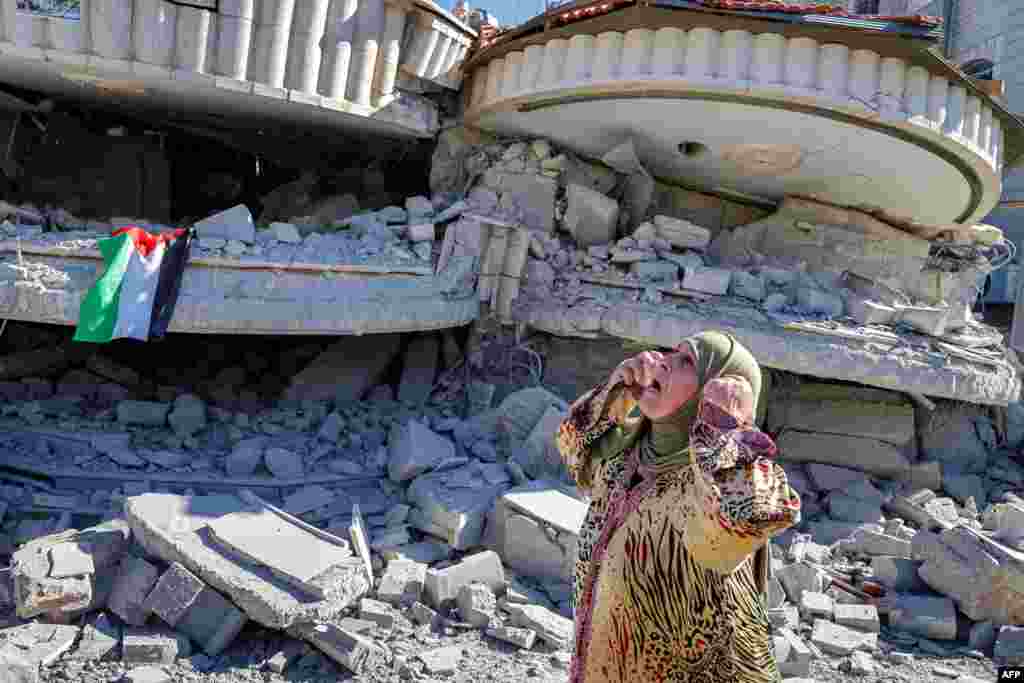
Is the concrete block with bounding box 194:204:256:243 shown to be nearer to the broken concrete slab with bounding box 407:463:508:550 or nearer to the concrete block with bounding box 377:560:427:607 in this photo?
the broken concrete slab with bounding box 407:463:508:550

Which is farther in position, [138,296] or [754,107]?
[754,107]

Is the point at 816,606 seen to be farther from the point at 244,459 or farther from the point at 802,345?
the point at 244,459

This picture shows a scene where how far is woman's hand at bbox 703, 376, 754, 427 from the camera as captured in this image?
203 cm

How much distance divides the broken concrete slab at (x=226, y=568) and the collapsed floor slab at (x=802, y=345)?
382cm

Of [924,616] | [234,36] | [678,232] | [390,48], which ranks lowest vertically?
[924,616]

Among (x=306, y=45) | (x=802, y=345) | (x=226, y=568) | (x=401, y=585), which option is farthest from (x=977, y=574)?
(x=306, y=45)

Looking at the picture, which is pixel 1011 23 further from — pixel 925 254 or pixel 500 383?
pixel 500 383

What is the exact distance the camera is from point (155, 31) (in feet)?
22.9

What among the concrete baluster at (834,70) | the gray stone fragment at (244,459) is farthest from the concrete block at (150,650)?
the concrete baluster at (834,70)

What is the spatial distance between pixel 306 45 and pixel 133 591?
15.9 ft

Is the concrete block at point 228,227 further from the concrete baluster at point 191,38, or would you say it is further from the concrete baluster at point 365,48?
the concrete baluster at point 365,48

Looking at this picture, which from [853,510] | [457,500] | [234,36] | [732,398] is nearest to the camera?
[732,398]

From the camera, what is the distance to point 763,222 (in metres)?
9.49

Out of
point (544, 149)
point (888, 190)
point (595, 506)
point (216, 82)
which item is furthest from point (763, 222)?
point (595, 506)
